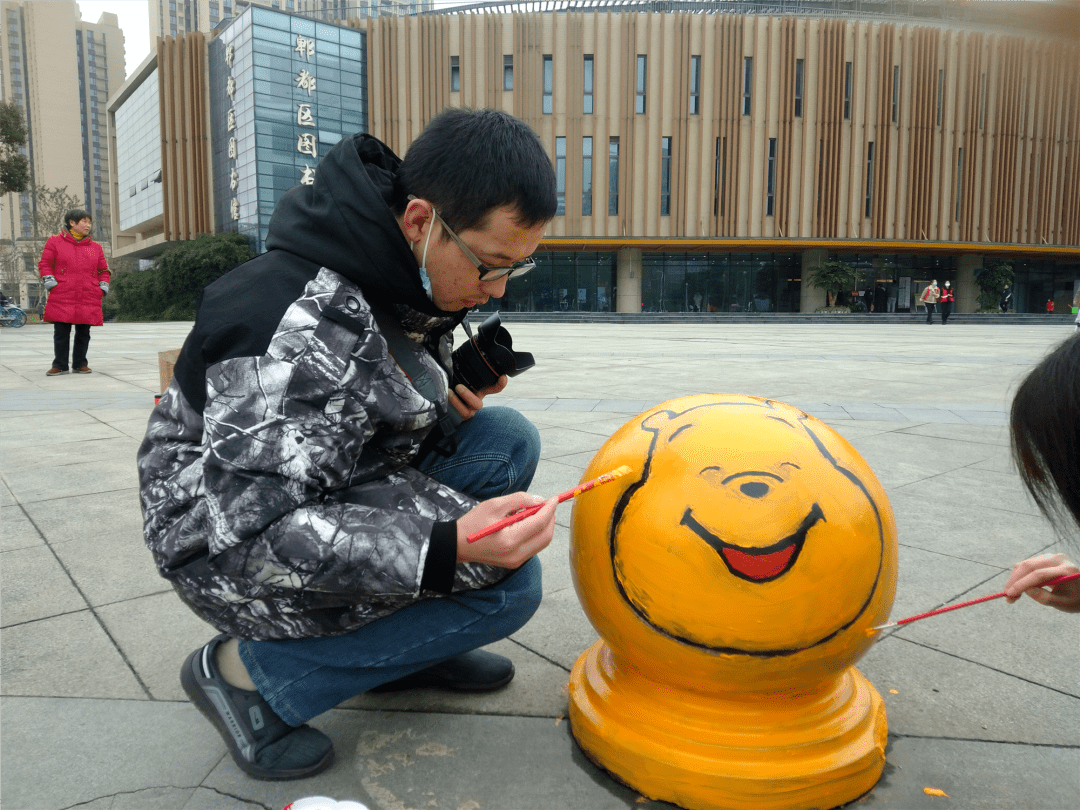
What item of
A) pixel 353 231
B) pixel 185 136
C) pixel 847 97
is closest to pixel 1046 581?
pixel 353 231

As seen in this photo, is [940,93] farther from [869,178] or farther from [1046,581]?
[1046,581]

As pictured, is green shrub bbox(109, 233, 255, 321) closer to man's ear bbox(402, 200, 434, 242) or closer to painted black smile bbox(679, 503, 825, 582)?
man's ear bbox(402, 200, 434, 242)

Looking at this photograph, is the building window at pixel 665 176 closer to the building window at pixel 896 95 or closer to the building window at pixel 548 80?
the building window at pixel 548 80

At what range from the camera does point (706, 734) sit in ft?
5.55

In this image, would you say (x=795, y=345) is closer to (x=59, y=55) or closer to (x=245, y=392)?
(x=245, y=392)

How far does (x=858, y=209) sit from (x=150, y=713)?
36.0 meters

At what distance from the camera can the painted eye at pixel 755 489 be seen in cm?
159

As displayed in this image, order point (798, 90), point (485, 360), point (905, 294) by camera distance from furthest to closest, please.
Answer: point (905, 294), point (798, 90), point (485, 360)

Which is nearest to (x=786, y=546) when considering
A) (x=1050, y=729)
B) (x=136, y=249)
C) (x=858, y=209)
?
(x=1050, y=729)

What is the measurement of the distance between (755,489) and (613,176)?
33670mm

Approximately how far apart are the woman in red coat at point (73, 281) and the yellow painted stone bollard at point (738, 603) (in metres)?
9.31

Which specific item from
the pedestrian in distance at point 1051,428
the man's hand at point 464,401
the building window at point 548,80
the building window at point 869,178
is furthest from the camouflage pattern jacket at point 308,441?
the building window at point 869,178

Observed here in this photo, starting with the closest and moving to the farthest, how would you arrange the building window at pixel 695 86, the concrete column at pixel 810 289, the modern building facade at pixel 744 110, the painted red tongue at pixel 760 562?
the painted red tongue at pixel 760 562 → the modern building facade at pixel 744 110 → the building window at pixel 695 86 → the concrete column at pixel 810 289

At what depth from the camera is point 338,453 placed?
1.51m
